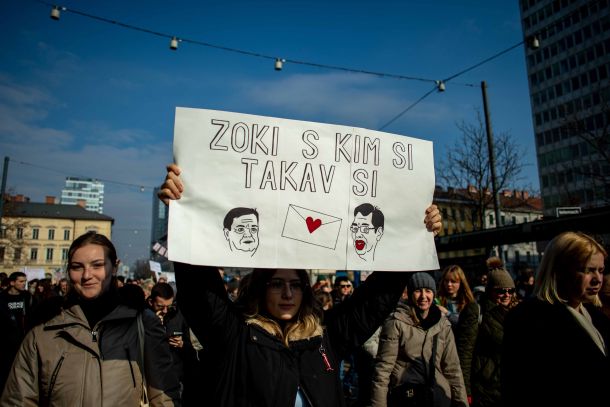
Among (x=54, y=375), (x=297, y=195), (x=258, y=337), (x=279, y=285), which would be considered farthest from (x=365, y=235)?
(x=54, y=375)

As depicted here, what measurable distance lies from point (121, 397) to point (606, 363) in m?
2.52

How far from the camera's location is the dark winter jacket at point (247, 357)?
7.13 ft

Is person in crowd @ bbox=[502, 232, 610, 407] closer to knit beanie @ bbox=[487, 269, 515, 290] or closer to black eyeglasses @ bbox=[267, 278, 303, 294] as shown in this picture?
black eyeglasses @ bbox=[267, 278, 303, 294]

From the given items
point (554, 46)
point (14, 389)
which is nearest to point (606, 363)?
point (14, 389)

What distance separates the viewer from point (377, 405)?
363cm

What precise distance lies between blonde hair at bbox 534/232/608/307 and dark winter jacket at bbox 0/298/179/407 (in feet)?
7.40

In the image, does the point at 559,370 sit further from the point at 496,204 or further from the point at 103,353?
the point at 496,204

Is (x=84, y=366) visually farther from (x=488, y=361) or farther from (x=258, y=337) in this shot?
(x=488, y=361)

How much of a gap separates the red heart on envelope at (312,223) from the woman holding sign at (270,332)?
0.87 feet

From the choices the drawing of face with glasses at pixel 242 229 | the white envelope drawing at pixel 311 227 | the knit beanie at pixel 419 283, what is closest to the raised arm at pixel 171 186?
the drawing of face with glasses at pixel 242 229

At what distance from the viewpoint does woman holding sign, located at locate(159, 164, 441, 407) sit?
7.20ft

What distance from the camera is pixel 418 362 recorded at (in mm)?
3938

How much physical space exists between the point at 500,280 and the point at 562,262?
1.83 m

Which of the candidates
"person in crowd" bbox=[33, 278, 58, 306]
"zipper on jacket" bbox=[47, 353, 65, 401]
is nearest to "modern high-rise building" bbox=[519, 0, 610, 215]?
"person in crowd" bbox=[33, 278, 58, 306]
